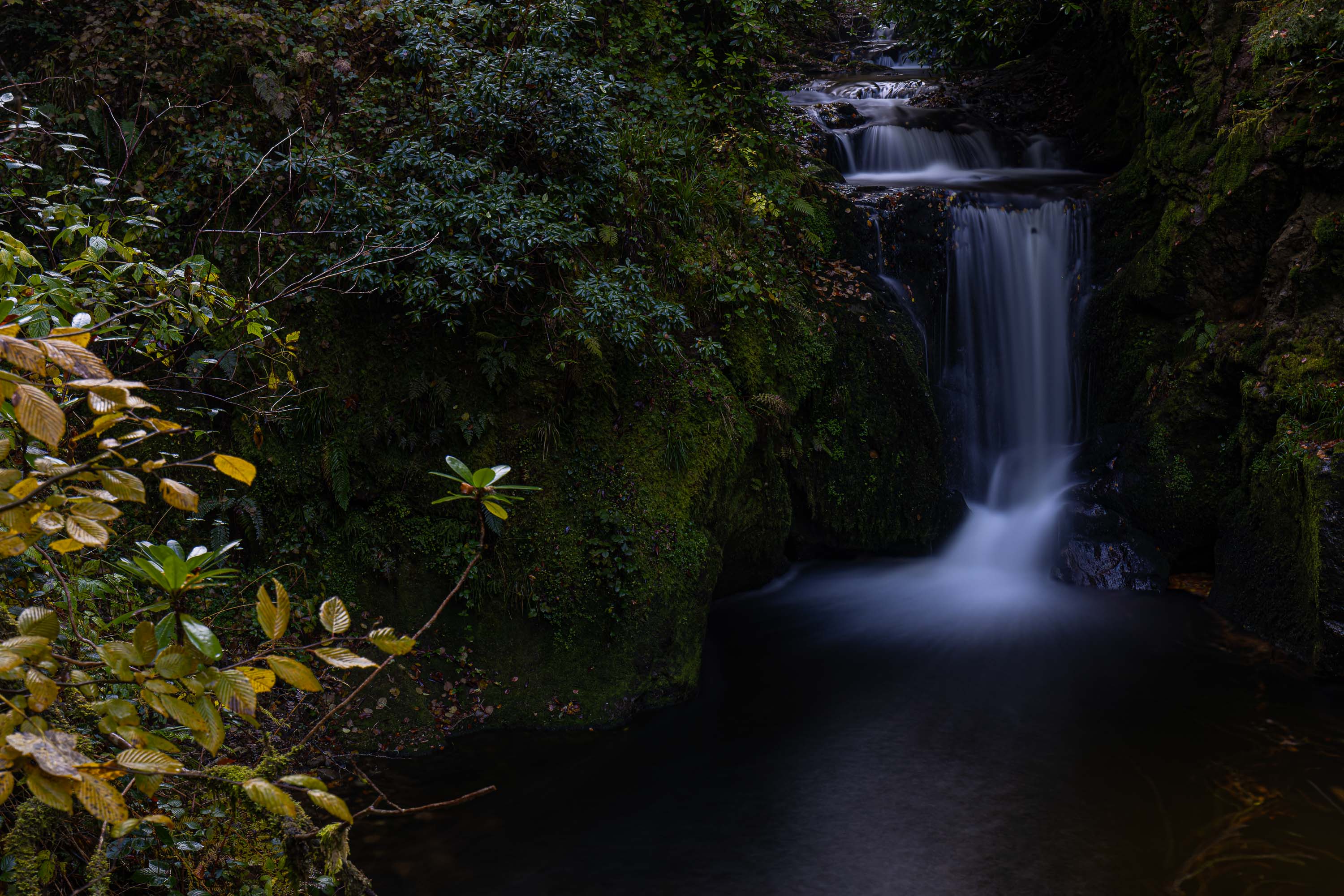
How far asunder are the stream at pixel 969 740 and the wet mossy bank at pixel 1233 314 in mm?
525

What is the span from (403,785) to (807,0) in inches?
366

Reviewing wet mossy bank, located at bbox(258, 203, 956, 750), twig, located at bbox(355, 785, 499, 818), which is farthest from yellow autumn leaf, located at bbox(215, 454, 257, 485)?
wet mossy bank, located at bbox(258, 203, 956, 750)

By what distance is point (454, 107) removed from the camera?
6098mm

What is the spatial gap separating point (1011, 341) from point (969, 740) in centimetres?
547

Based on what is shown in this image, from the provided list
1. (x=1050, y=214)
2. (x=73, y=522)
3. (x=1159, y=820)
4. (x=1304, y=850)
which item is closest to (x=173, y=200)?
(x=73, y=522)

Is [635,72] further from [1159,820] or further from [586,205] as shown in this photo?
[1159,820]

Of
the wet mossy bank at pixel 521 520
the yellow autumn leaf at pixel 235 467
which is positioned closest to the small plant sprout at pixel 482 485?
the yellow autumn leaf at pixel 235 467

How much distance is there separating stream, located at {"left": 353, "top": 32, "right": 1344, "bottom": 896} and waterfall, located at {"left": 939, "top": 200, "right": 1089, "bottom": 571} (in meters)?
0.03

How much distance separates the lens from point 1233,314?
8148 mm

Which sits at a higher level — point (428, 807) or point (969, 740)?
point (428, 807)

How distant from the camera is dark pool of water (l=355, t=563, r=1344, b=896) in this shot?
4.36 m

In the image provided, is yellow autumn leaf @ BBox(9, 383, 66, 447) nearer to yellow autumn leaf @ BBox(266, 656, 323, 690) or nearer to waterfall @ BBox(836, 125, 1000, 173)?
yellow autumn leaf @ BBox(266, 656, 323, 690)

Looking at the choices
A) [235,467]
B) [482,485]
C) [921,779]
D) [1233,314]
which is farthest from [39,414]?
[1233,314]

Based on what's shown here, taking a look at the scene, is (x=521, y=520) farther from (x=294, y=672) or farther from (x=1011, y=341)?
(x=1011, y=341)
